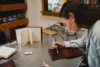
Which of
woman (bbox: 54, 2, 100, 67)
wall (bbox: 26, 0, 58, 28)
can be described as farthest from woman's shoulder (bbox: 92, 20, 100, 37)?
wall (bbox: 26, 0, 58, 28)

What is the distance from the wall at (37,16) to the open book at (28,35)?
1.51 m

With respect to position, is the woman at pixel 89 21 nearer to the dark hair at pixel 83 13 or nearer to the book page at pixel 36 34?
the dark hair at pixel 83 13

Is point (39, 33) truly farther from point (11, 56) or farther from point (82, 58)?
point (82, 58)

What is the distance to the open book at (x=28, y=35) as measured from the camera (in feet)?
5.62

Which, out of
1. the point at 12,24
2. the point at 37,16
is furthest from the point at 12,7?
the point at 37,16

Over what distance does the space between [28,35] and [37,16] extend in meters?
1.86

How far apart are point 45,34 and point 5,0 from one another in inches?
56.9

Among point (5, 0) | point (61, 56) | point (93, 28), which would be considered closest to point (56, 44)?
point (61, 56)

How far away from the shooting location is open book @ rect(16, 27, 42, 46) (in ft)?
5.62

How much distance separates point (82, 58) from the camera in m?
1.41

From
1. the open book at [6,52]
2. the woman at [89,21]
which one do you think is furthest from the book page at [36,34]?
the woman at [89,21]

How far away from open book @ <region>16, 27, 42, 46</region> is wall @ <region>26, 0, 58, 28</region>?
151 cm

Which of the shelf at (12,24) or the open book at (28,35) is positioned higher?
the open book at (28,35)

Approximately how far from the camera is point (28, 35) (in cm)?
181
